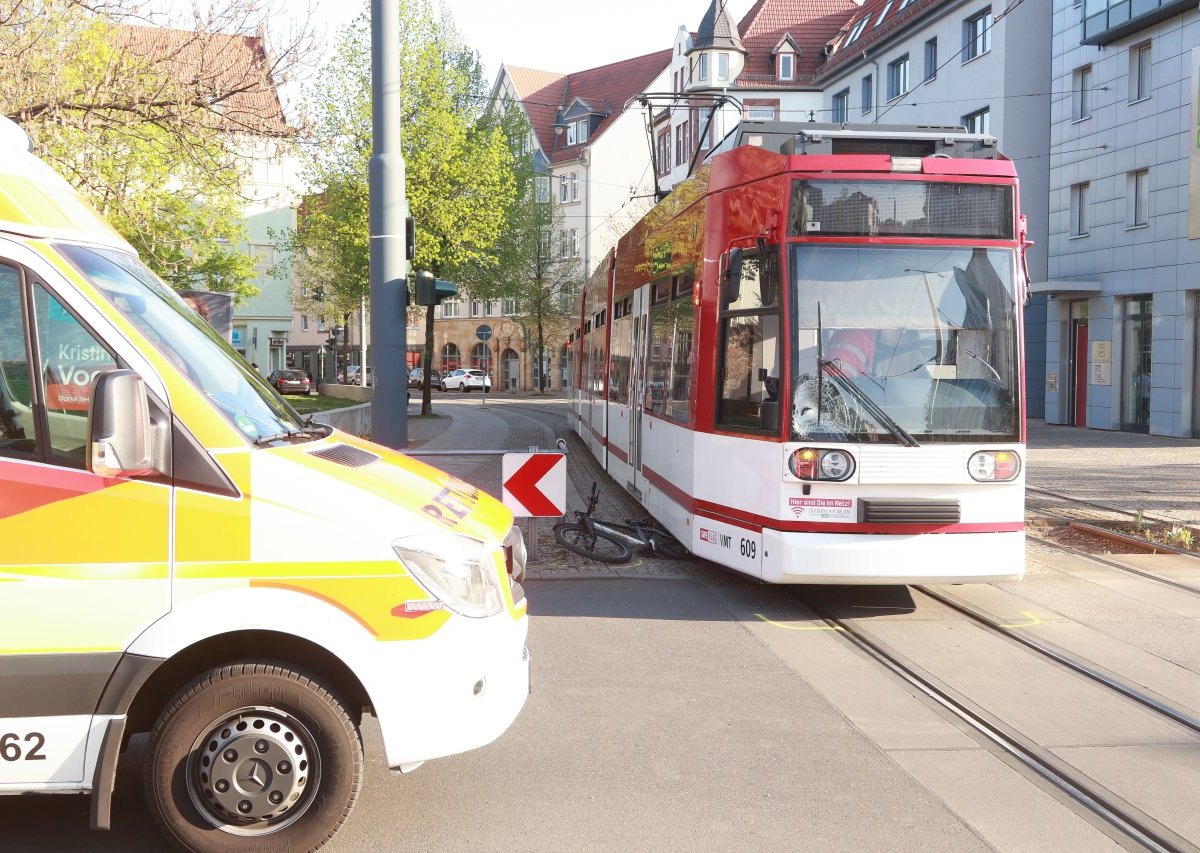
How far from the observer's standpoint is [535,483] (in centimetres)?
1043

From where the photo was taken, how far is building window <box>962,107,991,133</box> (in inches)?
1421

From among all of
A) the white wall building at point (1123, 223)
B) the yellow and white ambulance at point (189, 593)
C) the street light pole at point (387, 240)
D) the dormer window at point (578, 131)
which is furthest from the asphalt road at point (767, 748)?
the dormer window at point (578, 131)

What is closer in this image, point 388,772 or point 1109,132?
point 388,772

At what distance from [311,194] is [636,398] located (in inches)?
903

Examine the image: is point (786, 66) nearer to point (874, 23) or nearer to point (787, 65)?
point (787, 65)

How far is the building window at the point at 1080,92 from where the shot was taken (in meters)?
31.2

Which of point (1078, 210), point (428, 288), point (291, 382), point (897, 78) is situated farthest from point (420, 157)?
point (428, 288)

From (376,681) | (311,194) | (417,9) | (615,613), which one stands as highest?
(417,9)

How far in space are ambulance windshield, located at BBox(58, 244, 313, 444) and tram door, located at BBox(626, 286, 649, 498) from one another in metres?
8.03

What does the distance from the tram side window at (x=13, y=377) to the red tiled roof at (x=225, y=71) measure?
31.7 feet

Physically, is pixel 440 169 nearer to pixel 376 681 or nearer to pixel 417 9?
pixel 417 9

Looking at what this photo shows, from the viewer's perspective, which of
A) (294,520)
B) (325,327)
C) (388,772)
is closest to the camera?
(294,520)

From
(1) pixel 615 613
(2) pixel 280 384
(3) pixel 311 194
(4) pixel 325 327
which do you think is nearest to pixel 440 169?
(3) pixel 311 194

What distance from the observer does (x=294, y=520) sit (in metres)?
4.05
